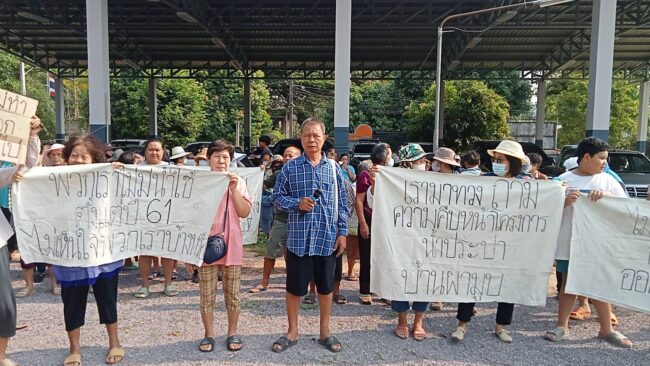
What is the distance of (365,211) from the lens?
5320 mm

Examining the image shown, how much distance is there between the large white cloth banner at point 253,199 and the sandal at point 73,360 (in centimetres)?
254

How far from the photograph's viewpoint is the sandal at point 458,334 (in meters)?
4.39

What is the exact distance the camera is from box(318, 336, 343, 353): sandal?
4.14m

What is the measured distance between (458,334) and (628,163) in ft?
30.2

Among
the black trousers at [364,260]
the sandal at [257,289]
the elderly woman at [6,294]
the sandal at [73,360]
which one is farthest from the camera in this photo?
the sandal at [257,289]

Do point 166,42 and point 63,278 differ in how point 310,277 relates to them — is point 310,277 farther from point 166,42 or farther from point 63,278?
point 166,42

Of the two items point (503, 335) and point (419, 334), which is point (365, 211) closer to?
point (419, 334)

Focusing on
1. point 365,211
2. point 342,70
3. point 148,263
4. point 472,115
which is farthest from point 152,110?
point 365,211

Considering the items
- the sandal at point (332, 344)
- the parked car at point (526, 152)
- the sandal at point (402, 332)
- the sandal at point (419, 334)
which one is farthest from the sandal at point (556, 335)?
the parked car at point (526, 152)

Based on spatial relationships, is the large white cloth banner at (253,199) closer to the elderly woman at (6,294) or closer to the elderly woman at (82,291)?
the elderly woman at (82,291)

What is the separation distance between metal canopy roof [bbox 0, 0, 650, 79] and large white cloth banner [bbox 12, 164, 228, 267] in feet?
37.4

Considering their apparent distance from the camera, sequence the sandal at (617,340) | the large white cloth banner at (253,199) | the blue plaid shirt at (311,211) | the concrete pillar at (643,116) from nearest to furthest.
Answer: the blue plaid shirt at (311,211), the sandal at (617,340), the large white cloth banner at (253,199), the concrete pillar at (643,116)

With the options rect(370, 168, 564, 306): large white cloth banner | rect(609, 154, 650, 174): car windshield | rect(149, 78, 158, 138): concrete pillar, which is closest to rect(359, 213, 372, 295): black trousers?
rect(370, 168, 564, 306): large white cloth banner

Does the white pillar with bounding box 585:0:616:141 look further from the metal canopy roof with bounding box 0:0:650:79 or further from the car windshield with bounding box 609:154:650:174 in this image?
the metal canopy roof with bounding box 0:0:650:79
